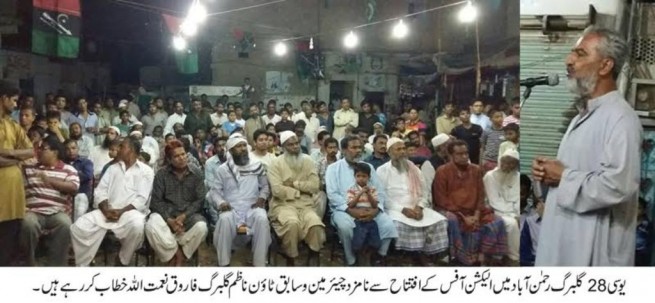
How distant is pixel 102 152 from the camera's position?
9.23 feet

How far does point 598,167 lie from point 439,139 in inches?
30.3

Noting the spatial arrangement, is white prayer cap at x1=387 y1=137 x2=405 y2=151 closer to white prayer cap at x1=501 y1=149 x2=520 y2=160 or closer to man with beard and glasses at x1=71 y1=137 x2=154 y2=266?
white prayer cap at x1=501 y1=149 x2=520 y2=160

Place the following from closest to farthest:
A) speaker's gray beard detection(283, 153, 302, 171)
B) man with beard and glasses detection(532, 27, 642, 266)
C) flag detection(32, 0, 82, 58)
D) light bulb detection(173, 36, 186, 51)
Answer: man with beard and glasses detection(532, 27, 642, 266) < flag detection(32, 0, 82, 58) < light bulb detection(173, 36, 186, 51) < speaker's gray beard detection(283, 153, 302, 171)

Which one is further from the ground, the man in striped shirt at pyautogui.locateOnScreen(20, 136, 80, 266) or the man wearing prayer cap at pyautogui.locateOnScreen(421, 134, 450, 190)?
the man wearing prayer cap at pyautogui.locateOnScreen(421, 134, 450, 190)

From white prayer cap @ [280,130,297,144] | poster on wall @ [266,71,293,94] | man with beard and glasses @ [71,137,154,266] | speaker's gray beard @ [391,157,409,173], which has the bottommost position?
man with beard and glasses @ [71,137,154,266]

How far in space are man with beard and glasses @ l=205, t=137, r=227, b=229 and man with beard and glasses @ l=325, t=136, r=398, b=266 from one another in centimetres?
50

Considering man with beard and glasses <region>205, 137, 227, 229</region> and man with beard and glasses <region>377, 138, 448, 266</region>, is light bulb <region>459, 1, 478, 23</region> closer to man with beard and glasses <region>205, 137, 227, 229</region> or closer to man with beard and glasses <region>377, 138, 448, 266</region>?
man with beard and glasses <region>377, 138, 448, 266</region>

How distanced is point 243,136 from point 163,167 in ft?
1.30

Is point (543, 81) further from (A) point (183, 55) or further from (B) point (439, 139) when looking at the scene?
(A) point (183, 55)

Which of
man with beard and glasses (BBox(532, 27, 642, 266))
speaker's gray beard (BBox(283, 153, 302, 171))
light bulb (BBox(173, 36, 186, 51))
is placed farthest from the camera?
speaker's gray beard (BBox(283, 153, 302, 171))

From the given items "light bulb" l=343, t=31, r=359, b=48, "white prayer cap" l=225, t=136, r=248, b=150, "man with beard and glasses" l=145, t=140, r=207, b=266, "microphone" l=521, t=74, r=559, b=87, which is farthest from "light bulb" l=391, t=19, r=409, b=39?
"man with beard and glasses" l=145, t=140, r=207, b=266

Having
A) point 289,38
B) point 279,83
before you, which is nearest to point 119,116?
point 279,83

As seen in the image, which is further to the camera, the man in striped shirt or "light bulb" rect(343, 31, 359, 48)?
"light bulb" rect(343, 31, 359, 48)

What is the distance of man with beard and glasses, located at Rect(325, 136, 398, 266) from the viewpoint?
2818 mm
